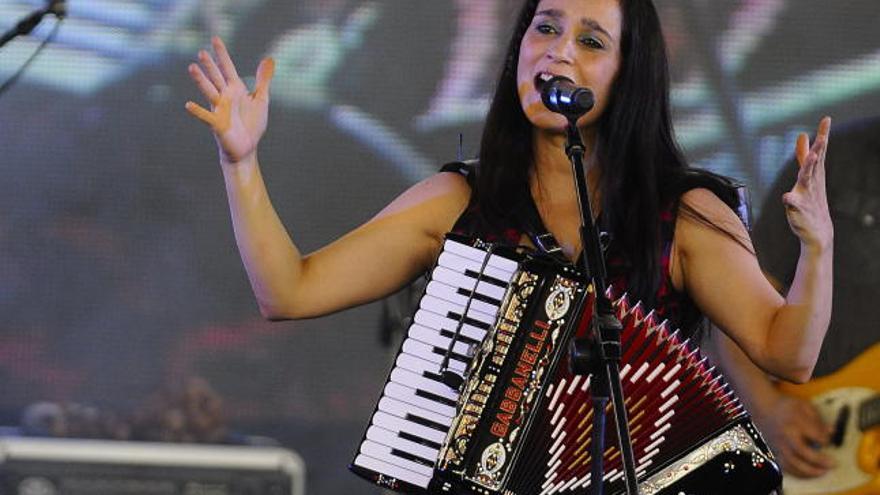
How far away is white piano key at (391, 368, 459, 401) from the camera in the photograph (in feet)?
8.64

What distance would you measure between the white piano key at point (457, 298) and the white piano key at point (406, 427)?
8.5 inches

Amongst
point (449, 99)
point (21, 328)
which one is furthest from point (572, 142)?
point (21, 328)

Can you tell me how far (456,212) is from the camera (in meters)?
3.00

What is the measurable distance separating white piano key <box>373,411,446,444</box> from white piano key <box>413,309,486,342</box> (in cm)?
17

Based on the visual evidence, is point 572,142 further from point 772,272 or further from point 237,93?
point 772,272

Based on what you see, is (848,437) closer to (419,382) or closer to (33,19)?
(419,382)

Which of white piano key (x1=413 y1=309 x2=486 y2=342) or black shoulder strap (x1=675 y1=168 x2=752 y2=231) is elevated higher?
black shoulder strap (x1=675 y1=168 x2=752 y2=231)

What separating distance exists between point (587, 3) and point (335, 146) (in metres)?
2.00

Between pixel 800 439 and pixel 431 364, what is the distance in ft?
8.04

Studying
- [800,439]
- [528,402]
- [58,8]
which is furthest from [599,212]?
[58,8]

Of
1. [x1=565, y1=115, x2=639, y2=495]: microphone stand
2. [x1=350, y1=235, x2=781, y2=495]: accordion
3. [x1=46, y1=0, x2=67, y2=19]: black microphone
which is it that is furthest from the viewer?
[x1=46, y1=0, x2=67, y2=19]: black microphone

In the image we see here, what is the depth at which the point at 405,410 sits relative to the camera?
8.68 ft

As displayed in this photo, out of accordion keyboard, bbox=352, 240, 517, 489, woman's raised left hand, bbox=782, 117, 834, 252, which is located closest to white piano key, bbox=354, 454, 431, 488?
accordion keyboard, bbox=352, 240, 517, 489

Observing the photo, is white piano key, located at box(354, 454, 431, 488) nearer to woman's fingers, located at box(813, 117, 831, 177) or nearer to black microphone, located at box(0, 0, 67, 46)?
woman's fingers, located at box(813, 117, 831, 177)
